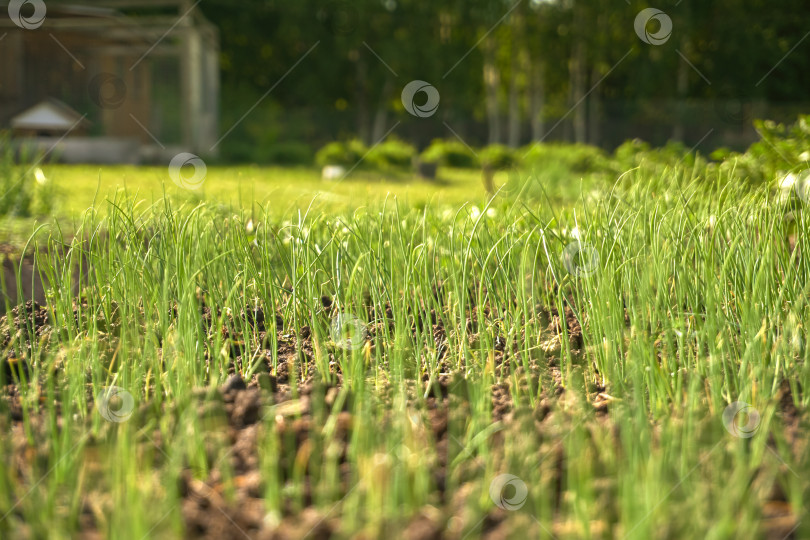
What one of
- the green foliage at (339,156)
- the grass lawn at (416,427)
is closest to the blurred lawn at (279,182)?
the green foliage at (339,156)

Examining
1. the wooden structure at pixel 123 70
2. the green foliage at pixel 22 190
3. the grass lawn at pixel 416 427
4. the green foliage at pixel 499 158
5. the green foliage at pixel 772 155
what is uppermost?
the wooden structure at pixel 123 70

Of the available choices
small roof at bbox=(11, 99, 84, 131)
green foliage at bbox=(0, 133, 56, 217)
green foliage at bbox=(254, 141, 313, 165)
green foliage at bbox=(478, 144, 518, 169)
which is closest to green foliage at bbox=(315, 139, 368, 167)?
green foliage at bbox=(254, 141, 313, 165)

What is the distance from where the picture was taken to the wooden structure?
1394 centimetres

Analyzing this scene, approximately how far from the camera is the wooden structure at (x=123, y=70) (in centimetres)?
1394

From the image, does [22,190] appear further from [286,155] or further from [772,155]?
[286,155]

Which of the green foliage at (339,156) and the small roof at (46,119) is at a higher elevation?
the small roof at (46,119)

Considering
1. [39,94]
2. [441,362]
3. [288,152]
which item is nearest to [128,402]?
[441,362]

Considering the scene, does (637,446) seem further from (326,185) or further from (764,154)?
(326,185)

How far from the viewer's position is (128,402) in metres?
1.70

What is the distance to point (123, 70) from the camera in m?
16.7

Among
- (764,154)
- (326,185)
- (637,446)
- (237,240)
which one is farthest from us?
(326,185)

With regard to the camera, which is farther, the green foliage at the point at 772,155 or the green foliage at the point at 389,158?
the green foliage at the point at 389,158

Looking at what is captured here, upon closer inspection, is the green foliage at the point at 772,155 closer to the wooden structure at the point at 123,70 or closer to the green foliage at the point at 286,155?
the green foliage at the point at 286,155

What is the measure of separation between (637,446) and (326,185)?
9.09 m
